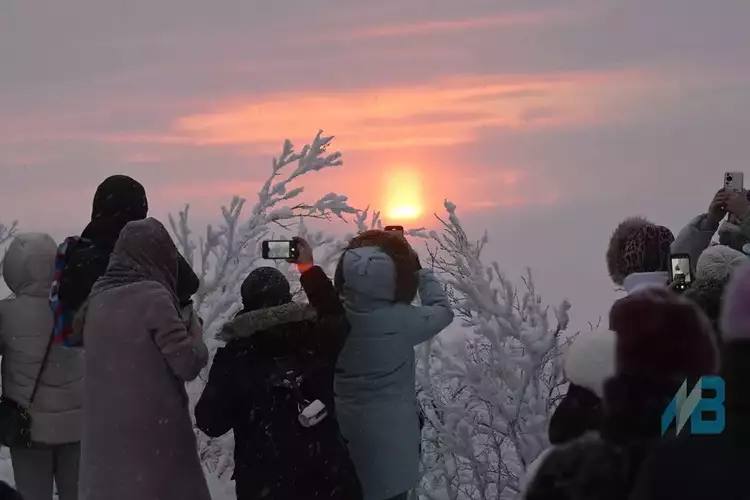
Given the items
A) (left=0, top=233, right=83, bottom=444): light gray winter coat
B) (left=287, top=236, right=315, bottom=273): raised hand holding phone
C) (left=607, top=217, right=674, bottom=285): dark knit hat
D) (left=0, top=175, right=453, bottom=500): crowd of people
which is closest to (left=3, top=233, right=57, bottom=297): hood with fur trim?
(left=0, top=233, right=83, bottom=444): light gray winter coat

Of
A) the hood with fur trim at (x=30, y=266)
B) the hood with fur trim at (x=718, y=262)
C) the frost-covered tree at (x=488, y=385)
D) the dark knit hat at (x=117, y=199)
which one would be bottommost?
the frost-covered tree at (x=488, y=385)

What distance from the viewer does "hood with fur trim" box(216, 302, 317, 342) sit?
16.9 ft

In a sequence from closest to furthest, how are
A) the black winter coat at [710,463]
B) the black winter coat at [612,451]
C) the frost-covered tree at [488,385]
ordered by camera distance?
the black winter coat at [710,463] → the black winter coat at [612,451] → the frost-covered tree at [488,385]

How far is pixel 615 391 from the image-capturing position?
3156 mm

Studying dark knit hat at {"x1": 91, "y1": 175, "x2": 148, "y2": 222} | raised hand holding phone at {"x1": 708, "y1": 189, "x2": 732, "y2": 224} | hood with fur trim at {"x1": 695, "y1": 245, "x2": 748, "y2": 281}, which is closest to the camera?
hood with fur trim at {"x1": 695, "y1": 245, "x2": 748, "y2": 281}

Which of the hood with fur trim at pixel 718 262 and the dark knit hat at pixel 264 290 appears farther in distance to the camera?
the hood with fur trim at pixel 718 262

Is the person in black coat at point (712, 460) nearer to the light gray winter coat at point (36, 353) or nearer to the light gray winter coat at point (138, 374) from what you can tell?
the light gray winter coat at point (138, 374)

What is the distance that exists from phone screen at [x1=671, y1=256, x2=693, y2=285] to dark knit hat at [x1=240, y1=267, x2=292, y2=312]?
1.74 metres

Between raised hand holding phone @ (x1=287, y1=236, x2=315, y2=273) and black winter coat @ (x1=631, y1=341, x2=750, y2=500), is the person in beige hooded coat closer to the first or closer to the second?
raised hand holding phone @ (x1=287, y1=236, x2=315, y2=273)

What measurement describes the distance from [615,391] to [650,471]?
1.08 feet

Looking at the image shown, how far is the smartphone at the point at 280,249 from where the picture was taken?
18.8ft

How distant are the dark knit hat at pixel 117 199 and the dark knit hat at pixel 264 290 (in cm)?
78

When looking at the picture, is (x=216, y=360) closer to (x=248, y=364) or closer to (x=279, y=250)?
(x=248, y=364)

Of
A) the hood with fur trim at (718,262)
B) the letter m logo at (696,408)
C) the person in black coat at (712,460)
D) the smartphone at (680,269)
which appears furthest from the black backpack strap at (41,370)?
the person in black coat at (712,460)
